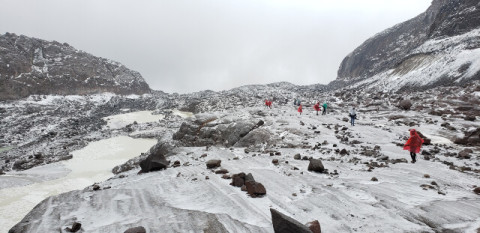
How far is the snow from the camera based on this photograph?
60.6ft

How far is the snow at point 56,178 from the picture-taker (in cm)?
1847

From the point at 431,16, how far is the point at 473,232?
Answer: 400ft

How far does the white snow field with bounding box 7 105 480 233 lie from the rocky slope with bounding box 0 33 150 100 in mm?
103431

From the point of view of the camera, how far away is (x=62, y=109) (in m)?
83.8

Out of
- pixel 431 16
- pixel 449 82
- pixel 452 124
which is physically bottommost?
pixel 452 124

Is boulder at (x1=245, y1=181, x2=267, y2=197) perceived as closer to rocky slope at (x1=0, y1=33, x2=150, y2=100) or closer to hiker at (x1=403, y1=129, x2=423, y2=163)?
hiker at (x1=403, y1=129, x2=423, y2=163)

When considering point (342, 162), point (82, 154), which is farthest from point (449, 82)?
point (82, 154)

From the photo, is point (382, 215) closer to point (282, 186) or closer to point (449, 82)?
point (282, 186)

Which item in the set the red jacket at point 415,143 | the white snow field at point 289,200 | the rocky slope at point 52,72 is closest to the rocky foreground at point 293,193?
the white snow field at point 289,200

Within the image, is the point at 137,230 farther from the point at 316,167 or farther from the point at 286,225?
the point at 316,167

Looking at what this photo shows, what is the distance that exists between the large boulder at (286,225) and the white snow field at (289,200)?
498 millimetres

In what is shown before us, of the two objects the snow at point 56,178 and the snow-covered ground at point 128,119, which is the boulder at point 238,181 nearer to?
the snow at point 56,178

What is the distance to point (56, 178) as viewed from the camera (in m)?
24.4

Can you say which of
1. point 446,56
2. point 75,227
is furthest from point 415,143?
point 446,56
